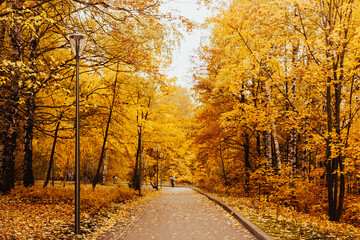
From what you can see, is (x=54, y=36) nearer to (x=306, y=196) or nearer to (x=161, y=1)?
(x=161, y=1)

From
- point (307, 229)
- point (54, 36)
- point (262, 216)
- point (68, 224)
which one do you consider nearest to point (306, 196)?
point (262, 216)

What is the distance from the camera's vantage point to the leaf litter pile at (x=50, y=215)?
25.8 feet

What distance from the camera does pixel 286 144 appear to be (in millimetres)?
22438

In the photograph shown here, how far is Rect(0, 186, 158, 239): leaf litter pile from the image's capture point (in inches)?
310

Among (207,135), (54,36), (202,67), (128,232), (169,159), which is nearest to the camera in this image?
(128,232)

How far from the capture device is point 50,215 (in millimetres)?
9883

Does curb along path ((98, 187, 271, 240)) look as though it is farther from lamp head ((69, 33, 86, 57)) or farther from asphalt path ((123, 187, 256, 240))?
lamp head ((69, 33, 86, 57))

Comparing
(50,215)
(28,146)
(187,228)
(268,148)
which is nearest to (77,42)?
(50,215)

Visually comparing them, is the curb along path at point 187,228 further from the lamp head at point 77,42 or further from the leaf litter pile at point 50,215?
the lamp head at point 77,42

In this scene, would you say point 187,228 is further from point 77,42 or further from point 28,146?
point 28,146

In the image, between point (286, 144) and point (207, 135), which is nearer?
point (207, 135)

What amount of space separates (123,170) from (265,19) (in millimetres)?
23194

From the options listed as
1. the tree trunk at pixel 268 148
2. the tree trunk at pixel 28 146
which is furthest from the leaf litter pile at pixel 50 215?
the tree trunk at pixel 268 148

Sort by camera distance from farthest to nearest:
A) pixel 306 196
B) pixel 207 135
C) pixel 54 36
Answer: pixel 207 135 < pixel 54 36 < pixel 306 196
